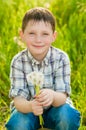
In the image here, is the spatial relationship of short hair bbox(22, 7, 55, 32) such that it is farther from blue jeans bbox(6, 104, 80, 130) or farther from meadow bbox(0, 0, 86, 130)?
meadow bbox(0, 0, 86, 130)

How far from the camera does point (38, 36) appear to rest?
2.54 m

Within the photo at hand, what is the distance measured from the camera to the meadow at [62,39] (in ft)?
10.9

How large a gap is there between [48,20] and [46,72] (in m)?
0.31

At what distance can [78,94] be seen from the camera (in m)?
3.32

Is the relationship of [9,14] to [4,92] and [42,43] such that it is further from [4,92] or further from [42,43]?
[42,43]

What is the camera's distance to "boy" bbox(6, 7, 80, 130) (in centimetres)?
256

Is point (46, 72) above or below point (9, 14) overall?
below

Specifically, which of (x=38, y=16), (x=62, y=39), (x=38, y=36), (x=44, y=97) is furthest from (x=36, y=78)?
(x=62, y=39)

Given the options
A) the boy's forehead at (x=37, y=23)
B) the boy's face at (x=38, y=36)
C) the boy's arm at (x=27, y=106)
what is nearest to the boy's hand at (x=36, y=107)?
the boy's arm at (x=27, y=106)

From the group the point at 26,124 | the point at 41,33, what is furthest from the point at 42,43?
the point at 26,124

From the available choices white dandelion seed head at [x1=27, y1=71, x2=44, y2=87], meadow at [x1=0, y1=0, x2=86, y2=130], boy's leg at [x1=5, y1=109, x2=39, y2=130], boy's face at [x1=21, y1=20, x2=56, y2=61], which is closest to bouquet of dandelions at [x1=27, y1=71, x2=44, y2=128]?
white dandelion seed head at [x1=27, y1=71, x2=44, y2=87]

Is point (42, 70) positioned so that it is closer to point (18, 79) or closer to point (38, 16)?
point (18, 79)

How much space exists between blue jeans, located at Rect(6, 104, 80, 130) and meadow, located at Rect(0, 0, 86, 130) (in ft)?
1.23

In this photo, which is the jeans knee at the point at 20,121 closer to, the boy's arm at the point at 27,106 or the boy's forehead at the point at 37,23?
the boy's arm at the point at 27,106
